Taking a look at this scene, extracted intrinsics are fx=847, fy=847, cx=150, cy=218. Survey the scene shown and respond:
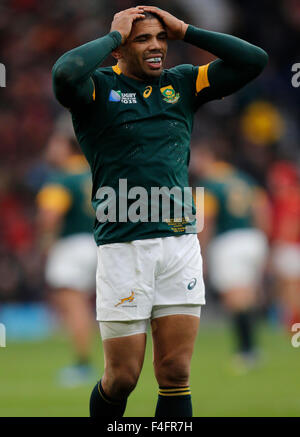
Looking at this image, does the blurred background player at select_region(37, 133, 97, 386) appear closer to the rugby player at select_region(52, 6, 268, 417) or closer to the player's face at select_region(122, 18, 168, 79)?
the rugby player at select_region(52, 6, 268, 417)

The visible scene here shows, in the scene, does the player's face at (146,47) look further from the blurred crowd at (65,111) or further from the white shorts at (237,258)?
the blurred crowd at (65,111)

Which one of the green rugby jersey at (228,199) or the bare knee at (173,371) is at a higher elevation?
the green rugby jersey at (228,199)

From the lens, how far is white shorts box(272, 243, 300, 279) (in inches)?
455

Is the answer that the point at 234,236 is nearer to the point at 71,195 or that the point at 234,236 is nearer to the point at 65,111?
the point at 71,195

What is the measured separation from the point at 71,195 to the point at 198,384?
7.55 feet

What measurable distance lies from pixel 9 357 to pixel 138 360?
5.73m

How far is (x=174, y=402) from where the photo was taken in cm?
449

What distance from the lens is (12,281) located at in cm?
1336

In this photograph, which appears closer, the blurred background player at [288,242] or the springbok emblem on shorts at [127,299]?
the springbok emblem on shorts at [127,299]

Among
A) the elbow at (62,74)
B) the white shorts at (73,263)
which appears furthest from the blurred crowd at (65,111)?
the elbow at (62,74)

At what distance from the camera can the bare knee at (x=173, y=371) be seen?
14.7 feet

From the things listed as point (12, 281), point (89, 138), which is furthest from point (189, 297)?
point (12, 281)

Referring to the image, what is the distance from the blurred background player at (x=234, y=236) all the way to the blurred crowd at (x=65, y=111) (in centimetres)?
364

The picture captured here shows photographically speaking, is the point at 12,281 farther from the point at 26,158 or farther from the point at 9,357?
the point at 9,357
